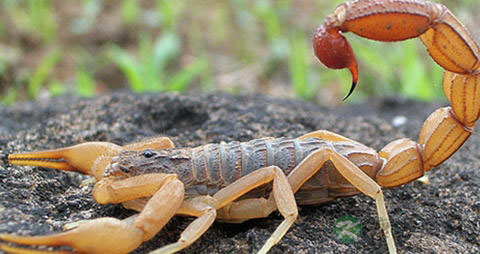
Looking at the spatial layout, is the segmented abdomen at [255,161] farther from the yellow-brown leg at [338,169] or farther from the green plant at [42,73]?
the green plant at [42,73]

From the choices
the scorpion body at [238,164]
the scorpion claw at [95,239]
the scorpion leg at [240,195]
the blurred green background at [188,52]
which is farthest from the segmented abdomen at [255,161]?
the blurred green background at [188,52]

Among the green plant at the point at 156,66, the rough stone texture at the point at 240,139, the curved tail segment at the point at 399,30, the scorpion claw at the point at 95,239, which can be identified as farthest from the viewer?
the green plant at the point at 156,66

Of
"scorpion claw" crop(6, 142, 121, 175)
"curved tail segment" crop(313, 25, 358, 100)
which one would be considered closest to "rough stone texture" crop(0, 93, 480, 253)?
"scorpion claw" crop(6, 142, 121, 175)

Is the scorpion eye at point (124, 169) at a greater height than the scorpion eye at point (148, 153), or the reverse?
the scorpion eye at point (148, 153)

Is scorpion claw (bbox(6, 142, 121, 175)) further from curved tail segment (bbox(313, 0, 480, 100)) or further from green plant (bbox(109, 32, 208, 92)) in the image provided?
green plant (bbox(109, 32, 208, 92))

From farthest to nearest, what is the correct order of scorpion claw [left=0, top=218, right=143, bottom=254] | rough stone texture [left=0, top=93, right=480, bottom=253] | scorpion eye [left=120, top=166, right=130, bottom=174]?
1. scorpion eye [left=120, top=166, right=130, bottom=174]
2. rough stone texture [left=0, top=93, right=480, bottom=253]
3. scorpion claw [left=0, top=218, right=143, bottom=254]

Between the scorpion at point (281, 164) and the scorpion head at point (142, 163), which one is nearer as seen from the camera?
the scorpion at point (281, 164)

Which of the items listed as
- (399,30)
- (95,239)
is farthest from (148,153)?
(399,30)
